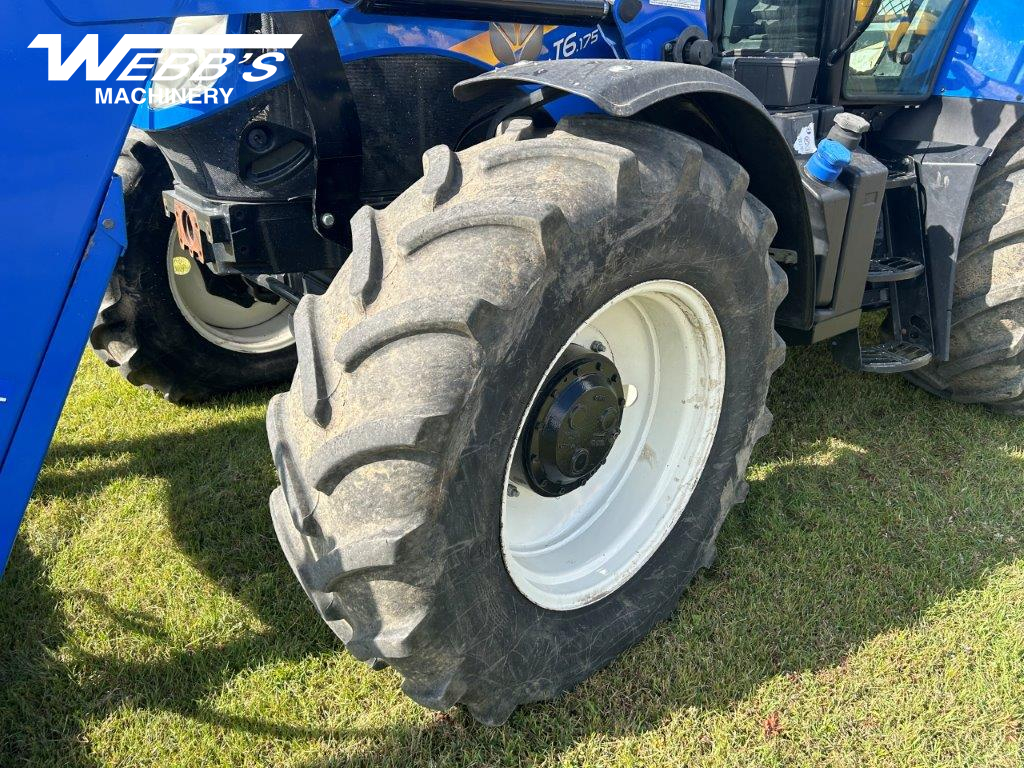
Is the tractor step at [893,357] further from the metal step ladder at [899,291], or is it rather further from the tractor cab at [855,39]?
the tractor cab at [855,39]

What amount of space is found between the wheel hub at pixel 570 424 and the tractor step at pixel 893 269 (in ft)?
4.13

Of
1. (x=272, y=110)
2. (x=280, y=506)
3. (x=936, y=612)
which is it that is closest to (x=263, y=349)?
(x=272, y=110)

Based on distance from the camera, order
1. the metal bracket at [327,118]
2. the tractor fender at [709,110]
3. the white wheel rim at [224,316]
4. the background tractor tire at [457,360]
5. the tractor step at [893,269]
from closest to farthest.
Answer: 1. the background tractor tire at [457,360]
2. the tractor fender at [709,110]
3. the metal bracket at [327,118]
4. the tractor step at [893,269]
5. the white wheel rim at [224,316]

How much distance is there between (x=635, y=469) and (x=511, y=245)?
3.41 ft

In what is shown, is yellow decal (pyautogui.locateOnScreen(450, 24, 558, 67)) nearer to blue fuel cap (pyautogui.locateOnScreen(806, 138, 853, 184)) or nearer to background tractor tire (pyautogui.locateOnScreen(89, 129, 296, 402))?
blue fuel cap (pyautogui.locateOnScreen(806, 138, 853, 184))

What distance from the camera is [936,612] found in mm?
2480

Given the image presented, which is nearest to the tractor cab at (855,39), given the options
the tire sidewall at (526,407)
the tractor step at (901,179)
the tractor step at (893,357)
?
the tractor step at (901,179)

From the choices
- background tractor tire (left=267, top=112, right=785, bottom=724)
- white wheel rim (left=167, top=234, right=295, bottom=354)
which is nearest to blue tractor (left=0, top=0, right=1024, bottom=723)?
background tractor tire (left=267, top=112, right=785, bottom=724)

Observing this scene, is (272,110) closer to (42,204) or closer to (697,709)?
(42,204)

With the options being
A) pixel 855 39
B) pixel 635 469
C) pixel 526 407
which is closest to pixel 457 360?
pixel 526 407

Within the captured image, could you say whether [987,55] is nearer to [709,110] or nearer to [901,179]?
[901,179]

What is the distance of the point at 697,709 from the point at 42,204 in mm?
1894

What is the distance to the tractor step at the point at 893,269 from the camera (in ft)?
9.46

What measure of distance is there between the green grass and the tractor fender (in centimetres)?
81
